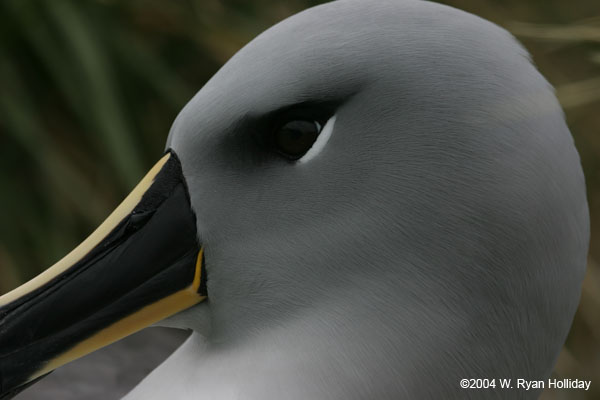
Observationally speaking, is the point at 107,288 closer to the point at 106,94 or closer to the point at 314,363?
the point at 314,363

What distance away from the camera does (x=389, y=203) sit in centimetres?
122

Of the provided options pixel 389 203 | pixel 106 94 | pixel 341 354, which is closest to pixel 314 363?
pixel 341 354

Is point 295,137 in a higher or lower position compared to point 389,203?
higher

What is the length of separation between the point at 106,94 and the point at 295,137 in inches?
78.2

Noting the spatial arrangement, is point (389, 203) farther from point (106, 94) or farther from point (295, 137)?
point (106, 94)

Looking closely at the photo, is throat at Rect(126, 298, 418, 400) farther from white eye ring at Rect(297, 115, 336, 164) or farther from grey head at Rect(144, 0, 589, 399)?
white eye ring at Rect(297, 115, 336, 164)

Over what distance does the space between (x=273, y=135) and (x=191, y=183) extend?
0.15 metres

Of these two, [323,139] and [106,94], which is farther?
[106,94]

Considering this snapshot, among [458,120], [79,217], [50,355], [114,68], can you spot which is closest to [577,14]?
[114,68]

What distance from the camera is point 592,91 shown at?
1.52 meters

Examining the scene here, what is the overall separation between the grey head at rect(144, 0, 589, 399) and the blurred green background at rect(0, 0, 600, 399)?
1.89 m

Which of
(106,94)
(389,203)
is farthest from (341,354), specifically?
(106,94)

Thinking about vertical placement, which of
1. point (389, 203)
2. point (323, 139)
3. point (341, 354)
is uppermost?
point (323, 139)

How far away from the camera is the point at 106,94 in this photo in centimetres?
308
